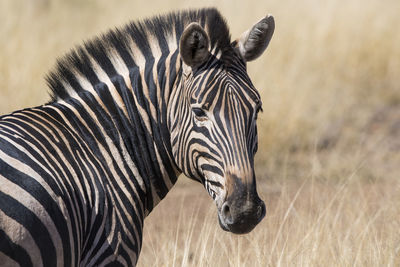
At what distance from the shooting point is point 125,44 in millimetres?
3508

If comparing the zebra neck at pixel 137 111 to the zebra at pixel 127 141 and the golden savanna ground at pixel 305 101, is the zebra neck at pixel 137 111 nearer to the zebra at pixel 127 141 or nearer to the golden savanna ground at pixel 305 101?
the zebra at pixel 127 141

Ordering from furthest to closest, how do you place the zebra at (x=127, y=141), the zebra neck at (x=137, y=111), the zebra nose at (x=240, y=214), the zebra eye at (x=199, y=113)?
1. the zebra neck at (x=137, y=111)
2. the zebra eye at (x=199, y=113)
3. the zebra nose at (x=240, y=214)
4. the zebra at (x=127, y=141)

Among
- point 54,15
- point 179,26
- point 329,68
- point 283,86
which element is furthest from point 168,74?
point 54,15

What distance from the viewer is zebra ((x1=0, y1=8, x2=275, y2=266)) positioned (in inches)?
105

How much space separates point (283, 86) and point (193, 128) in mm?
5604

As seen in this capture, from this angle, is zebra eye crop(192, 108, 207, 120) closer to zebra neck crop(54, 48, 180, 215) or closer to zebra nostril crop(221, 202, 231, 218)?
zebra neck crop(54, 48, 180, 215)

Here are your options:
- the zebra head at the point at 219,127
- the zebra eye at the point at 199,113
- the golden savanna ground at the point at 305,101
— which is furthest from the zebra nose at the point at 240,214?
the golden savanna ground at the point at 305,101

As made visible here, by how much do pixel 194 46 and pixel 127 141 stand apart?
627 millimetres

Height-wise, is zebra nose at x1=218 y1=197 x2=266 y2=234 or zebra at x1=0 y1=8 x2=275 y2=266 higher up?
zebra at x1=0 y1=8 x2=275 y2=266

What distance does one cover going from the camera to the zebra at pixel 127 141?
2680 millimetres

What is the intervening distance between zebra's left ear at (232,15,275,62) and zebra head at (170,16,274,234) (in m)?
0.08

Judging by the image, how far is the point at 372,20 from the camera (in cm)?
1118

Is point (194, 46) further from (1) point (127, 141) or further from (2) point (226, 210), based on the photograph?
(2) point (226, 210)

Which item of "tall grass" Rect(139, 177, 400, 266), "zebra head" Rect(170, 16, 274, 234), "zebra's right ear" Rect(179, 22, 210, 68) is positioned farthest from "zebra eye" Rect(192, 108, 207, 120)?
"tall grass" Rect(139, 177, 400, 266)
